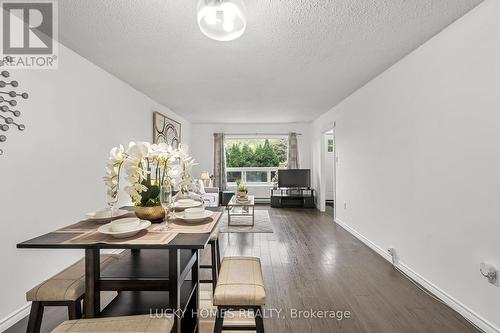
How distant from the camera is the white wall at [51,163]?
185 cm

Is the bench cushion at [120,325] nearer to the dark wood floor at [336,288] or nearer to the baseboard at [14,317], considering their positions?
the dark wood floor at [336,288]

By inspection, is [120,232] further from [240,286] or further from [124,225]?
[240,286]

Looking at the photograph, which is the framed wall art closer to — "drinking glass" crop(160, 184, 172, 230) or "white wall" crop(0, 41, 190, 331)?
"white wall" crop(0, 41, 190, 331)

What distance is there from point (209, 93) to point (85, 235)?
317 cm

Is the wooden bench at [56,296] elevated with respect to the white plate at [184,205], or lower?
lower

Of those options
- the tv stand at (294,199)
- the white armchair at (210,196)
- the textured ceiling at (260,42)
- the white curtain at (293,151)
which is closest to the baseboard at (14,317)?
the textured ceiling at (260,42)

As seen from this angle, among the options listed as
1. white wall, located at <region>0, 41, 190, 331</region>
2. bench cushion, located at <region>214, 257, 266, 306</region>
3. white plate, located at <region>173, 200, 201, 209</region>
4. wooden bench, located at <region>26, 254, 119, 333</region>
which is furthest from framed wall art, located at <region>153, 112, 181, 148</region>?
bench cushion, located at <region>214, 257, 266, 306</region>

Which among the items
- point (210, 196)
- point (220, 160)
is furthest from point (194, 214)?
point (220, 160)

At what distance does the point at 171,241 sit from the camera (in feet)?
3.95

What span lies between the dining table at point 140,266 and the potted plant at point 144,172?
15cm

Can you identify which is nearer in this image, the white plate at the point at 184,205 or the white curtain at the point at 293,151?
the white plate at the point at 184,205

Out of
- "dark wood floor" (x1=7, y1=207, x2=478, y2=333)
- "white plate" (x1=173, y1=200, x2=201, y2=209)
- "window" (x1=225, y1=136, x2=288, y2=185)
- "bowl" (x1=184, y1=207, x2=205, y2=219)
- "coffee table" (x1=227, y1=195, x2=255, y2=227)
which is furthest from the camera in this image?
"window" (x1=225, y1=136, x2=288, y2=185)

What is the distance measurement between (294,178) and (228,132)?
246 cm

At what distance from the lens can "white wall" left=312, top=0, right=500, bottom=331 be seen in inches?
67.7
